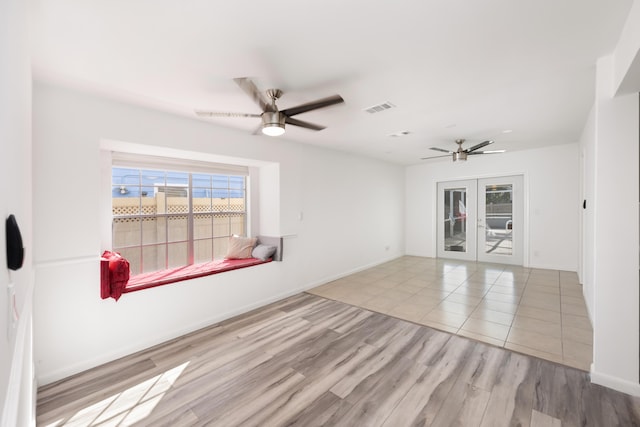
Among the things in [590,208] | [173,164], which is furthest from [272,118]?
[590,208]

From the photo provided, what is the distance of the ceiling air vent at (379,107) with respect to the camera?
3.02m

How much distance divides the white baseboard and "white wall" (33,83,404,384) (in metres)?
3.50

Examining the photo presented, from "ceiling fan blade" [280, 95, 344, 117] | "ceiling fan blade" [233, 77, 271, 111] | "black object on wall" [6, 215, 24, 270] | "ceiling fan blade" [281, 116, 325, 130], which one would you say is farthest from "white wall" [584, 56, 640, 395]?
"black object on wall" [6, 215, 24, 270]

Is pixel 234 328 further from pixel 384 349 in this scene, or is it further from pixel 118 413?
pixel 384 349

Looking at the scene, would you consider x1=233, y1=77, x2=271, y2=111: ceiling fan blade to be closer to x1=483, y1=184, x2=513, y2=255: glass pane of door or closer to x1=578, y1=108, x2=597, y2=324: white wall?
x1=578, y1=108, x2=597, y2=324: white wall

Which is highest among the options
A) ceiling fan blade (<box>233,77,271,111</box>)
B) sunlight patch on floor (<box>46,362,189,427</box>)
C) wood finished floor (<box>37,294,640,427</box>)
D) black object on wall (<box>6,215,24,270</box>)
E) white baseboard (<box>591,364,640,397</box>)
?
ceiling fan blade (<box>233,77,271,111</box>)

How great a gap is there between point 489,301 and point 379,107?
324cm

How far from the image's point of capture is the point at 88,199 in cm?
252

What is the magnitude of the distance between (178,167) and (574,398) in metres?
4.63

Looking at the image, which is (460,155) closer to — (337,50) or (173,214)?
(337,50)

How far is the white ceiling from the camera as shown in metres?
1.58

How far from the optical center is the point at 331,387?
2193mm

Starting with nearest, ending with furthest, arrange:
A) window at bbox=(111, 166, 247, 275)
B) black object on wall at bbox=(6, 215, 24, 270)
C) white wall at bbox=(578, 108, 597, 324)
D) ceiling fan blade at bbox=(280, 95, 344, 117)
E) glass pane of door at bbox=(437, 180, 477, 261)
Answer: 1. black object on wall at bbox=(6, 215, 24, 270)
2. ceiling fan blade at bbox=(280, 95, 344, 117)
3. white wall at bbox=(578, 108, 597, 324)
4. window at bbox=(111, 166, 247, 275)
5. glass pane of door at bbox=(437, 180, 477, 261)

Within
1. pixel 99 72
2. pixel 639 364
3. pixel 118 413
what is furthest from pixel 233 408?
pixel 639 364
